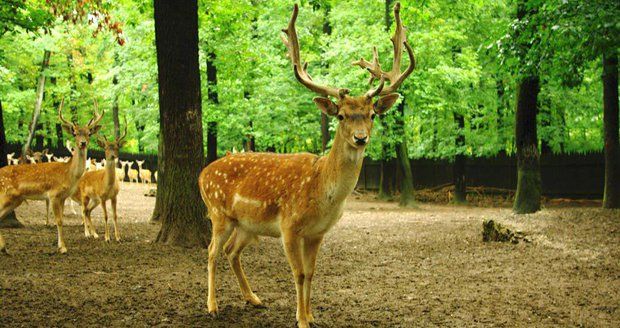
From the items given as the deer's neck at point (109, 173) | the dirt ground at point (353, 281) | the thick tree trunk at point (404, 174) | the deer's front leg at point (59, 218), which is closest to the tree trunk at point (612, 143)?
the dirt ground at point (353, 281)

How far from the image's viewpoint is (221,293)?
6535 mm

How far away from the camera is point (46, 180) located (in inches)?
387

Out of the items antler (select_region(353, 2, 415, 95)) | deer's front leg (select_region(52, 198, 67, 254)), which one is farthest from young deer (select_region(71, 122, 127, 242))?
antler (select_region(353, 2, 415, 95))

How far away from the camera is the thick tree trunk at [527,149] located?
1372cm

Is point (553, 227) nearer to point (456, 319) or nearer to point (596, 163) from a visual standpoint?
point (456, 319)

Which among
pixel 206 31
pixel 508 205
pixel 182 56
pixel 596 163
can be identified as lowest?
pixel 508 205

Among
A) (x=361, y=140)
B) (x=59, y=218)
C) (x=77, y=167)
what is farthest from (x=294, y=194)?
(x=77, y=167)

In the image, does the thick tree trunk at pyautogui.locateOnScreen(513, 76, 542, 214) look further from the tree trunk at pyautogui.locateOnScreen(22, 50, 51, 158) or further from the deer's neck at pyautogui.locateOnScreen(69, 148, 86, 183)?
the tree trunk at pyautogui.locateOnScreen(22, 50, 51, 158)

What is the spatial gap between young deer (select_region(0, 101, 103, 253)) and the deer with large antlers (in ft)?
14.1

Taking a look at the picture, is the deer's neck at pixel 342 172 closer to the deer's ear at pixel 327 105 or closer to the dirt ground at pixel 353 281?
the deer's ear at pixel 327 105

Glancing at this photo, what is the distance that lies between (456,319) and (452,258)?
A: 142 inches

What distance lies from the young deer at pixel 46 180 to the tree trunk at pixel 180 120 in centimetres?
184

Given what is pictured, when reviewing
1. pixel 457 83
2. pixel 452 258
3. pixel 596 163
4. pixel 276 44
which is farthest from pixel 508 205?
pixel 452 258

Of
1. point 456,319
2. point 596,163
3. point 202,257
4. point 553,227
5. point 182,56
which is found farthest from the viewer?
point 596,163
